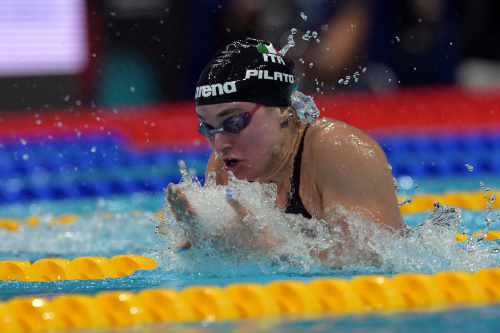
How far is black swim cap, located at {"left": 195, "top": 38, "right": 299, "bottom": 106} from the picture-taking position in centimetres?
299

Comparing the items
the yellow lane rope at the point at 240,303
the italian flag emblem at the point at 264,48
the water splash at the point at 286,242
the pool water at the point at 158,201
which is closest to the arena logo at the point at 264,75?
the italian flag emblem at the point at 264,48

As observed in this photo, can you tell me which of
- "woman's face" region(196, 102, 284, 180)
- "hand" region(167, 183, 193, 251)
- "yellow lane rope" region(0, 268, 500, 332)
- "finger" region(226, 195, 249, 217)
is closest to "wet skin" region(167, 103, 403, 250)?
"woman's face" region(196, 102, 284, 180)

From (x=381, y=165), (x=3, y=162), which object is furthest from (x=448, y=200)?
(x=3, y=162)

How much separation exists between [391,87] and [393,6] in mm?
1241

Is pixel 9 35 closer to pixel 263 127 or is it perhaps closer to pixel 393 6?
pixel 393 6

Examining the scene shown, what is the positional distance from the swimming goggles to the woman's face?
0.01 m

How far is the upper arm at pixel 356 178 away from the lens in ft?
9.03

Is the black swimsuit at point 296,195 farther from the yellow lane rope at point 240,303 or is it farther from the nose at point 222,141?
the yellow lane rope at point 240,303

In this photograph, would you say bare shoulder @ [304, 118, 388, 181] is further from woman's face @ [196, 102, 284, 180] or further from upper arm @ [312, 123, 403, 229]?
woman's face @ [196, 102, 284, 180]

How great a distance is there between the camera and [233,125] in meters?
2.89

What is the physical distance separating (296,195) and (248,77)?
0.52 metres

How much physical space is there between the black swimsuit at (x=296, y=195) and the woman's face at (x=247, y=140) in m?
0.09

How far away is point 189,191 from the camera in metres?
2.84

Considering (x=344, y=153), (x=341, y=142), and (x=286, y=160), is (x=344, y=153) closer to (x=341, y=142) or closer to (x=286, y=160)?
(x=341, y=142)
